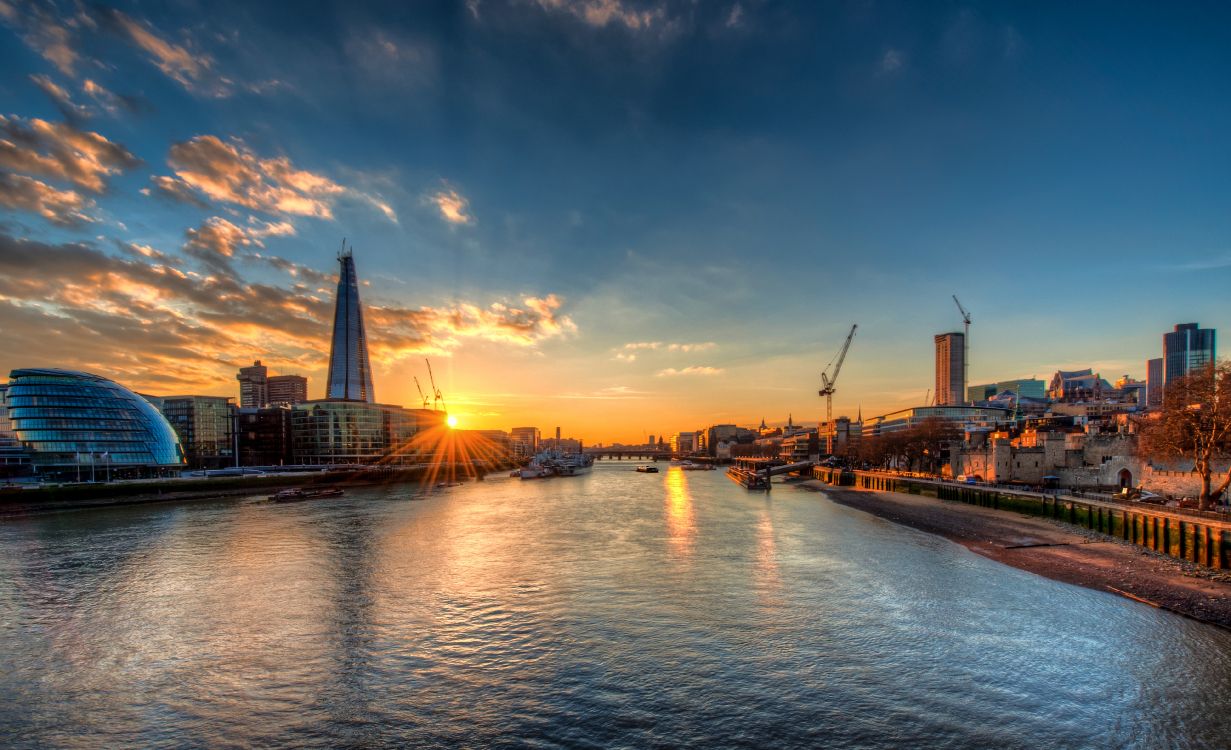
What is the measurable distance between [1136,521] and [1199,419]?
534 inches

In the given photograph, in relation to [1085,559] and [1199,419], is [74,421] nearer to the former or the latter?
[1085,559]

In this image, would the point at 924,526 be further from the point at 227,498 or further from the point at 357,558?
the point at 227,498

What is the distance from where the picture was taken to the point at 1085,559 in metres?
35.4

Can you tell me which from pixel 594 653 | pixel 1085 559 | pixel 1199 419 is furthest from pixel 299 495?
pixel 1199 419

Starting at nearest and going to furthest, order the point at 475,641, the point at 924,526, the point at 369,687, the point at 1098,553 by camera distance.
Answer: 1. the point at 369,687
2. the point at 475,641
3. the point at 1098,553
4. the point at 924,526

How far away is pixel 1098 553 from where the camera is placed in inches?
1453

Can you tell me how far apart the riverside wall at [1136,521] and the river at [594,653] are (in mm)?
11539

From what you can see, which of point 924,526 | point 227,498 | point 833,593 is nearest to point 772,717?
point 833,593

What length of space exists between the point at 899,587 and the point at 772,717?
58.0ft

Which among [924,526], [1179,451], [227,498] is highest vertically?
[1179,451]

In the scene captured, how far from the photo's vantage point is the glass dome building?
107625 millimetres

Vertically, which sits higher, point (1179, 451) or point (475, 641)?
point (1179, 451)

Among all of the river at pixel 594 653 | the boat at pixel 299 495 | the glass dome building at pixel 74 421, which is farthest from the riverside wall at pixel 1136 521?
the glass dome building at pixel 74 421

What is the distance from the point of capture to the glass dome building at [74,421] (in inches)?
4237
